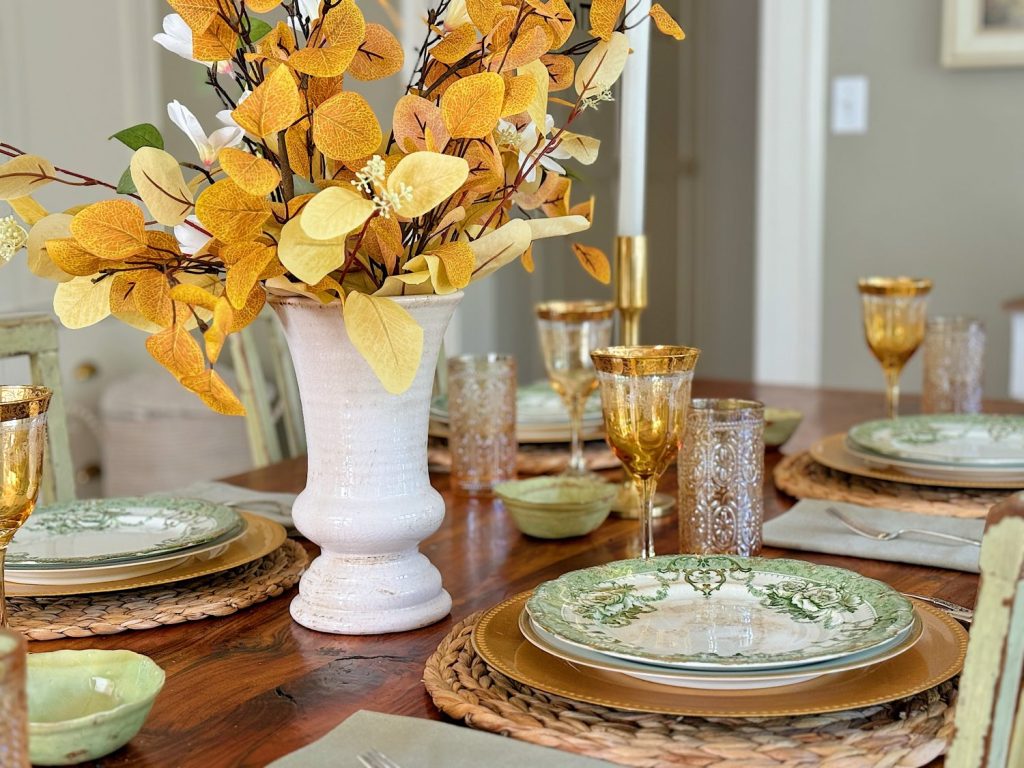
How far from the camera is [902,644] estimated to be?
74cm

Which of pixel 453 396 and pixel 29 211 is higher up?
pixel 29 211

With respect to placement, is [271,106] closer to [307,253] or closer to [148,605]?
[307,253]

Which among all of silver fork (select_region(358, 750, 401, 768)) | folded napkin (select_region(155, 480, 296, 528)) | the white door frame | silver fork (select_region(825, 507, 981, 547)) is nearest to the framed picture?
the white door frame

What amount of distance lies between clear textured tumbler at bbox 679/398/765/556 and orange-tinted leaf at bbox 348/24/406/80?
38 cm

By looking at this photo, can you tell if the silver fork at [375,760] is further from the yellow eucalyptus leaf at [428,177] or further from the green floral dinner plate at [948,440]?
the green floral dinner plate at [948,440]

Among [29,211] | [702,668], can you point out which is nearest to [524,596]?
[702,668]

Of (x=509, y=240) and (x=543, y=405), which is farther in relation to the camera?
(x=543, y=405)

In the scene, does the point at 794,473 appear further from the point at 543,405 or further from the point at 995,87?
the point at 995,87

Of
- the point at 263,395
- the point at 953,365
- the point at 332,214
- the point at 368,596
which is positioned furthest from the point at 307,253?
the point at 953,365

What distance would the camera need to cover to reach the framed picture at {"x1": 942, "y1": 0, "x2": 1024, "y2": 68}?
2975 millimetres

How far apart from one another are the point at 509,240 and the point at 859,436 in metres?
0.67

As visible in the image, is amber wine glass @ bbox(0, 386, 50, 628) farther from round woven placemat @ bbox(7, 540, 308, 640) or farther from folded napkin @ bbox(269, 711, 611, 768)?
folded napkin @ bbox(269, 711, 611, 768)

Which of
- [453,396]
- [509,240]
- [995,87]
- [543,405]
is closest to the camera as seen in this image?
[509,240]

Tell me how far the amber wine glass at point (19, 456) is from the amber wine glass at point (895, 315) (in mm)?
1090
